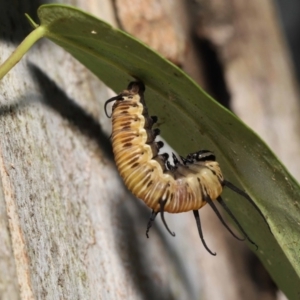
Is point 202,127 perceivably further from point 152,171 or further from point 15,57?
point 15,57

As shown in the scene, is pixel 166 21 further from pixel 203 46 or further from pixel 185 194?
pixel 185 194

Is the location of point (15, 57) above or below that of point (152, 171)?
above

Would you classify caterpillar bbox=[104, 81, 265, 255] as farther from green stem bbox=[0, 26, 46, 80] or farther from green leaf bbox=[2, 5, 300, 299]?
green stem bbox=[0, 26, 46, 80]

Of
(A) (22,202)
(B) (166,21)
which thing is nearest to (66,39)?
(A) (22,202)

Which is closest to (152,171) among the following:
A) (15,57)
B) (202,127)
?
(202,127)

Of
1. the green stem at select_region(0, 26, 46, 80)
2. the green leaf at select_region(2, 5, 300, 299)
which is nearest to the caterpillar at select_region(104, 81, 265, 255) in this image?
the green leaf at select_region(2, 5, 300, 299)

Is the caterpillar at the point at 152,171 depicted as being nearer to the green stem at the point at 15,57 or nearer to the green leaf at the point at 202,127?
the green leaf at the point at 202,127
